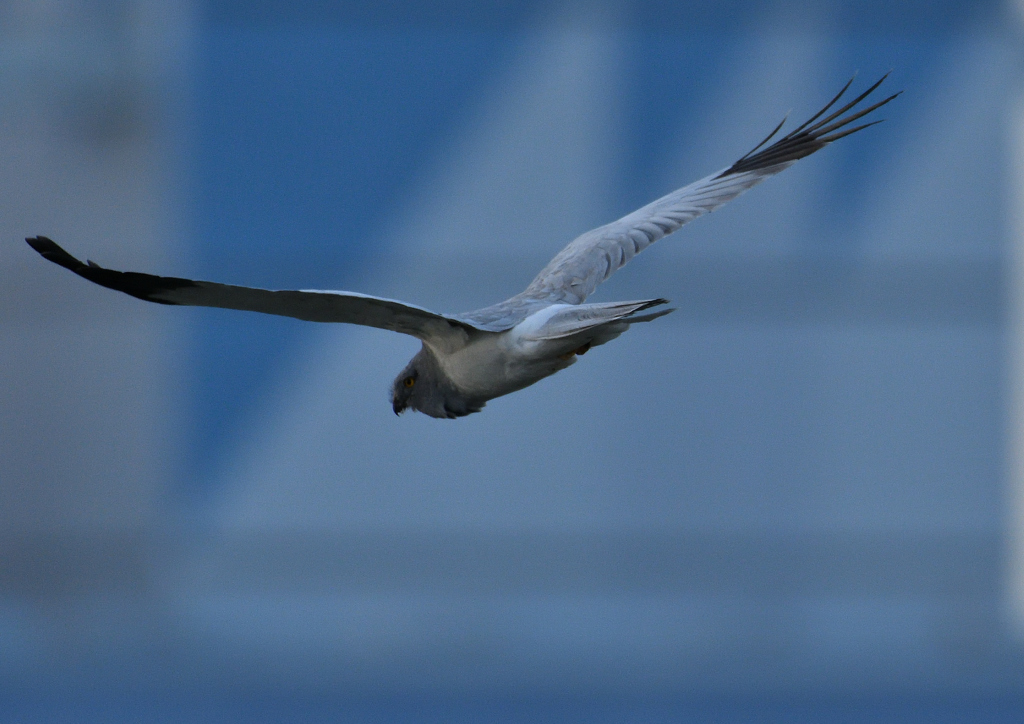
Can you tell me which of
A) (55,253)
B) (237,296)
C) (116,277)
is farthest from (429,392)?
(55,253)

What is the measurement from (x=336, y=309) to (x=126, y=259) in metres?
8.46

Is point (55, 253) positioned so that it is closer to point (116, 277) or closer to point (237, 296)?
point (116, 277)

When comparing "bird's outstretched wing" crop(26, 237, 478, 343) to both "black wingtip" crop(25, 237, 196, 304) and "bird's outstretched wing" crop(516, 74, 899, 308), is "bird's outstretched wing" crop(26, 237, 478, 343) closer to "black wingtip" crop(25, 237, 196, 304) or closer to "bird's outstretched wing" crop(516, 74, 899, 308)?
"black wingtip" crop(25, 237, 196, 304)

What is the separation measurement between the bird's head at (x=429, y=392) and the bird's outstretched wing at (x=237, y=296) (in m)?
0.68

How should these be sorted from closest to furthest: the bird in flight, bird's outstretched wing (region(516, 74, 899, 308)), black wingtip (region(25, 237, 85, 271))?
black wingtip (region(25, 237, 85, 271))
the bird in flight
bird's outstretched wing (region(516, 74, 899, 308))

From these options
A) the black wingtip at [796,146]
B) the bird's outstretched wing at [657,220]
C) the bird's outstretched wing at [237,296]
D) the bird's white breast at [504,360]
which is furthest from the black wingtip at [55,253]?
the black wingtip at [796,146]

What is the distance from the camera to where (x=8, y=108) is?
38.3 ft

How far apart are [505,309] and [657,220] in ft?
4.17

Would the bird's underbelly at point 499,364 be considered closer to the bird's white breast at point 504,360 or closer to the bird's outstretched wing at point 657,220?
the bird's white breast at point 504,360

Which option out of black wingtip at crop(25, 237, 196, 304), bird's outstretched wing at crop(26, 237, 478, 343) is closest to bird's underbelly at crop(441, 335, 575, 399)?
bird's outstretched wing at crop(26, 237, 478, 343)

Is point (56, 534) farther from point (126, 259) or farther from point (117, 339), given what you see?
point (126, 259)

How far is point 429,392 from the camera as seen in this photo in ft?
14.4

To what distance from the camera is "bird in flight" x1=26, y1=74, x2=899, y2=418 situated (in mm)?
3334

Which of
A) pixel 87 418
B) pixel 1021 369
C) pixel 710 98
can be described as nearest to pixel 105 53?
pixel 87 418
